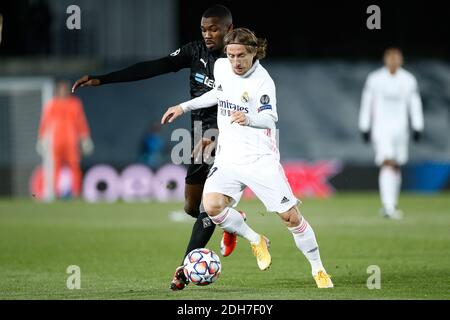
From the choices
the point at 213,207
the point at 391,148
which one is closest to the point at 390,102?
the point at 391,148

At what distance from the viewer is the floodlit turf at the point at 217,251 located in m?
9.40

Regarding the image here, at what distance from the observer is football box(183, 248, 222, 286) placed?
9.25m

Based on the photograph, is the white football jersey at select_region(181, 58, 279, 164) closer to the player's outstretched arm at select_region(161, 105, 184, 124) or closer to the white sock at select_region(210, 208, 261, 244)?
the player's outstretched arm at select_region(161, 105, 184, 124)

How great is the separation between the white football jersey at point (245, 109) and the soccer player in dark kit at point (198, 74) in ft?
1.55

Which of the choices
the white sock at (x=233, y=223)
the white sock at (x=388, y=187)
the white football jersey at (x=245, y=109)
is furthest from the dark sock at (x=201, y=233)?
the white sock at (x=388, y=187)

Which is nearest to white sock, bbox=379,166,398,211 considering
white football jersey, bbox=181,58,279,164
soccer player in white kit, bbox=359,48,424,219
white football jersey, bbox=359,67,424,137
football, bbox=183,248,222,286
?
soccer player in white kit, bbox=359,48,424,219

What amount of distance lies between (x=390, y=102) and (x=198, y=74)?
9317 mm

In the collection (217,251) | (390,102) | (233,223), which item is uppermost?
(390,102)

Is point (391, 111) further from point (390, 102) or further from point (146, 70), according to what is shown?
point (146, 70)

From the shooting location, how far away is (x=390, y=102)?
1888 centimetres

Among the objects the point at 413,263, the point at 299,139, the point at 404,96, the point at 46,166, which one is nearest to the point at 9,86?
the point at 46,166

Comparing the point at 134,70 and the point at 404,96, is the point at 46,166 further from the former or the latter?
the point at 134,70

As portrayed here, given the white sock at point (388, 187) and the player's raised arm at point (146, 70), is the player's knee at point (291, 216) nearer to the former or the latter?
the player's raised arm at point (146, 70)

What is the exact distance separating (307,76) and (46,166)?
20.9ft
